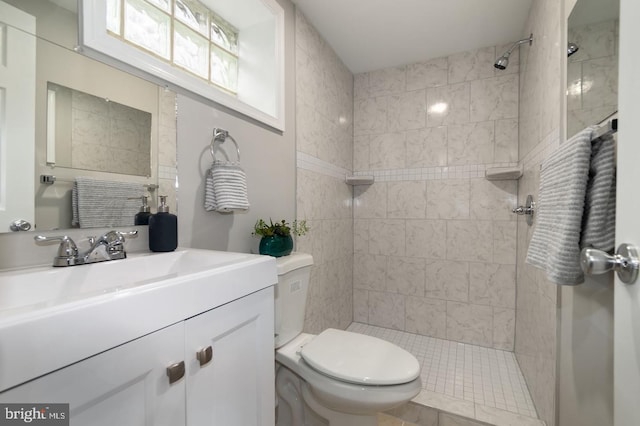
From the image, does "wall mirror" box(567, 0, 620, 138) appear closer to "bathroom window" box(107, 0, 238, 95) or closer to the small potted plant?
the small potted plant

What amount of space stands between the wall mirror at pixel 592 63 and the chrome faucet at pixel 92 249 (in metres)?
1.48

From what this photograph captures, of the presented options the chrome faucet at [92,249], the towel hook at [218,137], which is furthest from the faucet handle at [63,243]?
the towel hook at [218,137]

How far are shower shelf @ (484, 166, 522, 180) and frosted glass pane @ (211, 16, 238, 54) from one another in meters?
1.91

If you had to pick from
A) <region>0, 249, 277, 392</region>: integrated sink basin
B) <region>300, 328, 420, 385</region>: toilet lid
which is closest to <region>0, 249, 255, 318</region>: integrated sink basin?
<region>0, 249, 277, 392</region>: integrated sink basin

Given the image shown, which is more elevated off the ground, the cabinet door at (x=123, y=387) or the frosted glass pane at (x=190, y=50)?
the frosted glass pane at (x=190, y=50)

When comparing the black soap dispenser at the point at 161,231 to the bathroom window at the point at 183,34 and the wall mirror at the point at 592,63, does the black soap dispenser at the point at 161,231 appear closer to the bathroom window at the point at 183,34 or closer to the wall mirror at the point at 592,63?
the bathroom window at the point at 183,34

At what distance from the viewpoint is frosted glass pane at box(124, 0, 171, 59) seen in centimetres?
132

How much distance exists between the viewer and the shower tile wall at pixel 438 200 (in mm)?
2166

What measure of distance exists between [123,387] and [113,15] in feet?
4.93

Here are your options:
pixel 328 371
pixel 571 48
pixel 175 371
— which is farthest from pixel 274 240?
pixel 571 48

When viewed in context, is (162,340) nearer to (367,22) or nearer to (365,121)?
(367,22)

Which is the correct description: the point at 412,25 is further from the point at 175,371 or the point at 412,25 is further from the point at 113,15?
the point at 175,371

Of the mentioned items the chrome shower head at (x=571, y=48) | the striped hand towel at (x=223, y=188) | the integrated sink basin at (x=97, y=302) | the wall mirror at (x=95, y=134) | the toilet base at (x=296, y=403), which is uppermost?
the chrome shower head at (x=571, y=48)

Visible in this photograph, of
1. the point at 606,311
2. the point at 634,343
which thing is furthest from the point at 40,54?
the point at 606,311
